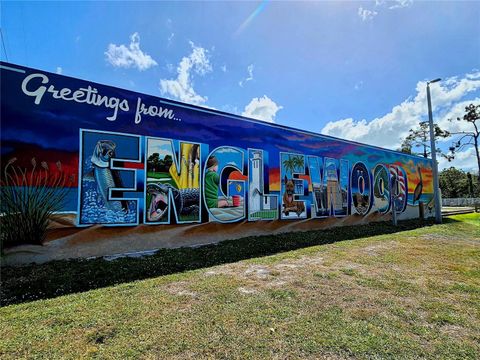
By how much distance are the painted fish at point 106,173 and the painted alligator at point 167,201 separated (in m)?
0.82

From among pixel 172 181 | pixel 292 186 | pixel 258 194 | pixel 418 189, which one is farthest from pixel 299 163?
pixel 418 189

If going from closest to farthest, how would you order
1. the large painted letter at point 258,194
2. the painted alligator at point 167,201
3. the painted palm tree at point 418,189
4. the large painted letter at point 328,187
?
the painted alligator at point 167,201 → the large painted letter at point 258,194 → the large painted letter at point 328,187 → the painted palm tree at point 418,189

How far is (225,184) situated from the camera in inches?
398

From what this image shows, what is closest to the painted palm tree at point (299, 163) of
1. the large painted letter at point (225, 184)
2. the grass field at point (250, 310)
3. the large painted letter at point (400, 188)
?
the large painted letter at point (225, 184)

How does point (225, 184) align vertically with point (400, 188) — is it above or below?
above

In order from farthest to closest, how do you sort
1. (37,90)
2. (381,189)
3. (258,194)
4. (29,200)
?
1. (381,189)
2. (258,194)
3. (37,90)
4. (29,200)

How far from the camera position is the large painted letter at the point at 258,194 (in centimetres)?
1082

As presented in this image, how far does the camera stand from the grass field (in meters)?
3.08

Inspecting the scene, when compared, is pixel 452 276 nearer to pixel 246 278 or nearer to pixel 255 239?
pixel 246 278

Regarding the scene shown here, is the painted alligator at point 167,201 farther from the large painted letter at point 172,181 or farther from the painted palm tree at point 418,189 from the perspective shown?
the painted palm tree at point 418,189

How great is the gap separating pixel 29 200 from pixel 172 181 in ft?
11.7

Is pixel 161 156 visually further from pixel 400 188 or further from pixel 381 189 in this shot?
pixel 400 188

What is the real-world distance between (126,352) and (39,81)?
6610mm

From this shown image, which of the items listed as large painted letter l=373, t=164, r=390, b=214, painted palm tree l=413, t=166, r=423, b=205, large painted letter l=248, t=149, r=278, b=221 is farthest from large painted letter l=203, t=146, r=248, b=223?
painted palm tree l=413, t=166, r=423, b=205
